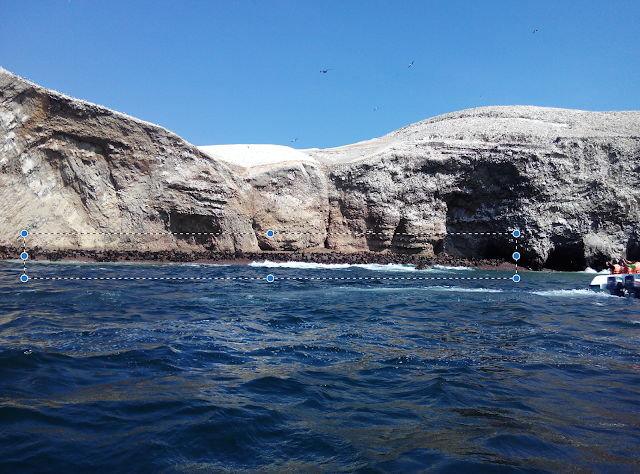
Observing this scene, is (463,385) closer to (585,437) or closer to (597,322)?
(585,437)

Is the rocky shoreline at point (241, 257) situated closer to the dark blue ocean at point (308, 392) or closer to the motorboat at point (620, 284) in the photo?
the motorboat at point (620, 284)

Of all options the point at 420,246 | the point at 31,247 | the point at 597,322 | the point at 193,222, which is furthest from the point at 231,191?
the point at 597,322

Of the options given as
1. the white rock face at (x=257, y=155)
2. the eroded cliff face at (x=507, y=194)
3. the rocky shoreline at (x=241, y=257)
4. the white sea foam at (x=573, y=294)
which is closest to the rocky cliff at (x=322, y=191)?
the eroded cliff face at (x=507, y=194)

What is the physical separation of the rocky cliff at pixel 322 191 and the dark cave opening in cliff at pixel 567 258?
0.08 meters

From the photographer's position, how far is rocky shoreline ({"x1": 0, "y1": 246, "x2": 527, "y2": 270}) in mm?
20062

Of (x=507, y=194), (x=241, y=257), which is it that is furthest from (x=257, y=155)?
(x=507, y=194)

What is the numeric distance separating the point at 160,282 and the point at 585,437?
11380 mm

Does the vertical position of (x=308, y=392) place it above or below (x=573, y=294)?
above

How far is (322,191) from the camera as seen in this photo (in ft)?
94.3

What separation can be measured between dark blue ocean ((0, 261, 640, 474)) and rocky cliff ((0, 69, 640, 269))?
1740 cm

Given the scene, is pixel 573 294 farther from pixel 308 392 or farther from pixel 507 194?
pixel 507 194

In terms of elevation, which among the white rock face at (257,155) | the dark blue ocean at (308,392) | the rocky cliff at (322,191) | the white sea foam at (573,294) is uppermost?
the white rock face at (257,155)

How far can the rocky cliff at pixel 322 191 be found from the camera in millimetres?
22844

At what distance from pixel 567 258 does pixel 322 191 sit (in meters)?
16.6
